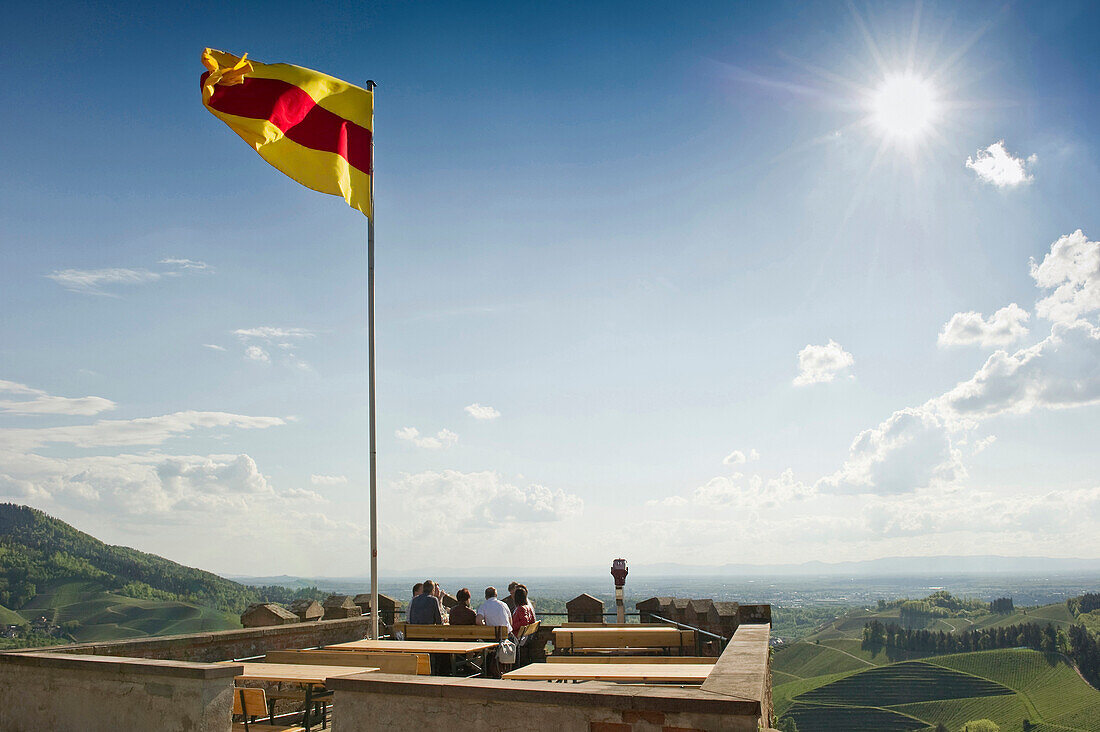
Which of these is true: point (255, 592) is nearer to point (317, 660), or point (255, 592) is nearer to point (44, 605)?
point (44, 605)

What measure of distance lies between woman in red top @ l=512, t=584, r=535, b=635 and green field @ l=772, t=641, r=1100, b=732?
Answer: 78.7 m

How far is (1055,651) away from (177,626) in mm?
100789

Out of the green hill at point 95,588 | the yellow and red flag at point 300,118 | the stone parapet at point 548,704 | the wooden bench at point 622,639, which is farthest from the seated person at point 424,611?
the green hill at point 95,588

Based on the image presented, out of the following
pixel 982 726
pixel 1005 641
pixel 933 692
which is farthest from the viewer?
pixel 1005 641

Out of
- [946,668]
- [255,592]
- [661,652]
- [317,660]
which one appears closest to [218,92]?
[317,660]

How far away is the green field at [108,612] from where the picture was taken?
182 ft

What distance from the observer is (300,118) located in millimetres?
10547

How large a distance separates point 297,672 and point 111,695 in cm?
132

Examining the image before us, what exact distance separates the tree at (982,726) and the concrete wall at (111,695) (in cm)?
8139

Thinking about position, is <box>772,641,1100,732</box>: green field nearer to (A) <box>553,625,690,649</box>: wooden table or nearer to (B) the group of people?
(B) the group of people

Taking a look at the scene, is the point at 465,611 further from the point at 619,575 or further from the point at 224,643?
the point at 619,575

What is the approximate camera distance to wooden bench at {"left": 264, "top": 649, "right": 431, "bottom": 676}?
21.2ft

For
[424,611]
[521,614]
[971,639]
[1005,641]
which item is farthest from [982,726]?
[424,611]

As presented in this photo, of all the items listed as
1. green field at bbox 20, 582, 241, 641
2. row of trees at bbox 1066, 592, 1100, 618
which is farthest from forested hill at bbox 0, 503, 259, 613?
row of trees at bbox 1066, 592, 1100, 618
